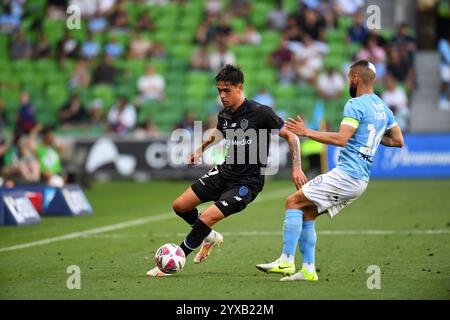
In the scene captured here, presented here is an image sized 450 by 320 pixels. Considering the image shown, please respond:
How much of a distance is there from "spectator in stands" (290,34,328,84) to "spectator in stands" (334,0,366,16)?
1.43 meters

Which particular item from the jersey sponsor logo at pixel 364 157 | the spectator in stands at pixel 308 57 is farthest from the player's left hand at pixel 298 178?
the spectator in stands at pixel 308 57

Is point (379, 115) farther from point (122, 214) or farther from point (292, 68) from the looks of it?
point (292, 68)

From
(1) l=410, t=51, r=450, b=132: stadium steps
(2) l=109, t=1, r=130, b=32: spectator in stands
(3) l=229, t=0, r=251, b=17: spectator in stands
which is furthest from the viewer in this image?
(2) l=109, t=1, r=130, b=32: spectator in stands

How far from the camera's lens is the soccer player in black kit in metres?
10.3

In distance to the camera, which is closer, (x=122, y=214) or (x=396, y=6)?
(x=122, y=214)

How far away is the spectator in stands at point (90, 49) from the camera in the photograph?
106 feet

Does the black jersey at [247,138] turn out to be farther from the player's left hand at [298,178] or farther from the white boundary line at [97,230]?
the white boundary line at [97,230]

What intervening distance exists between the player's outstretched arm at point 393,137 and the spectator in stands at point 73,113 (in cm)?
2131

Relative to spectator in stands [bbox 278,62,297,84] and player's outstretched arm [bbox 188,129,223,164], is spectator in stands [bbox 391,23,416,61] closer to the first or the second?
spectator in stands [bbox 278,62,297,84]

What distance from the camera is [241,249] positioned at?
12.8m

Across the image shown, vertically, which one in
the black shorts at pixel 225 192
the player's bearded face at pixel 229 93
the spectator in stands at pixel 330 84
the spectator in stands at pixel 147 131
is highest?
the spectator in stands at pixel 330 84

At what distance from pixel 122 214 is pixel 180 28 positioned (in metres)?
15.8

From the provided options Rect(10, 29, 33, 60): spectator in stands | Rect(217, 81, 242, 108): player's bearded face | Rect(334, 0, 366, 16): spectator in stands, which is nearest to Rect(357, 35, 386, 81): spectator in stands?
Rect(334, 0, 366, 16): spectator in stands
